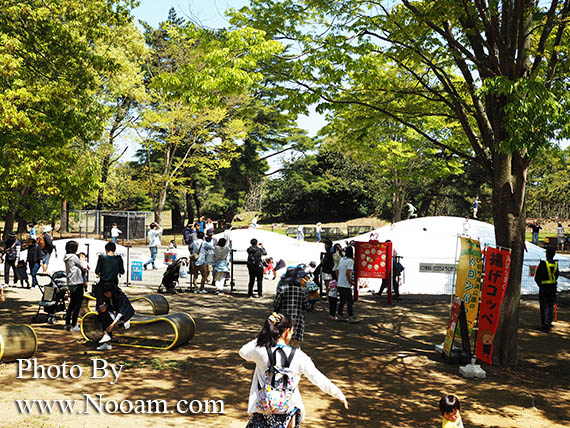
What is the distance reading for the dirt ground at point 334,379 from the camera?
645cm

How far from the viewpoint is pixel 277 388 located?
14.1 ft

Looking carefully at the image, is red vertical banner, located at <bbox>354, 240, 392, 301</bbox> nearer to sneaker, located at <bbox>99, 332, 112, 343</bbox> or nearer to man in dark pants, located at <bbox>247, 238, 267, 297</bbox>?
man in dark pants, located at <bbox>247, 238, 267, 297</bbox>

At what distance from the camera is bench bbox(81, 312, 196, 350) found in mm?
9039

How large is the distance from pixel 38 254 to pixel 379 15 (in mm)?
11766

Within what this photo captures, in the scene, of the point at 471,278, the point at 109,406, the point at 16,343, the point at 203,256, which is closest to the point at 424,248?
the point at 203,256

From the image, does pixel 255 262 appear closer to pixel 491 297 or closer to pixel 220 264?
pixel 220 264

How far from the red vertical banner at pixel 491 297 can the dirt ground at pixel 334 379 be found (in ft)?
1.49

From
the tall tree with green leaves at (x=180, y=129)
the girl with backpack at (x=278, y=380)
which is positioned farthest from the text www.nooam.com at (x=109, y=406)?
the tall tree with green leaves at (x=180, y=129)

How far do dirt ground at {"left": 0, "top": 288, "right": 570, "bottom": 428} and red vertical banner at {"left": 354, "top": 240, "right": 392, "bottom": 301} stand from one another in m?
2.77

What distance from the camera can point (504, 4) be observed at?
9.46 meters

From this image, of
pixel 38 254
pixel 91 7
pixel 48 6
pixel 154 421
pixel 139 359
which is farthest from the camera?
pixel 38 254

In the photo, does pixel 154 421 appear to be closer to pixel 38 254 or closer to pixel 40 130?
pixel 40 130

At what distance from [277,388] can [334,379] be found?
159 inches

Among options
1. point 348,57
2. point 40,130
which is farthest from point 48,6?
point 348,57
